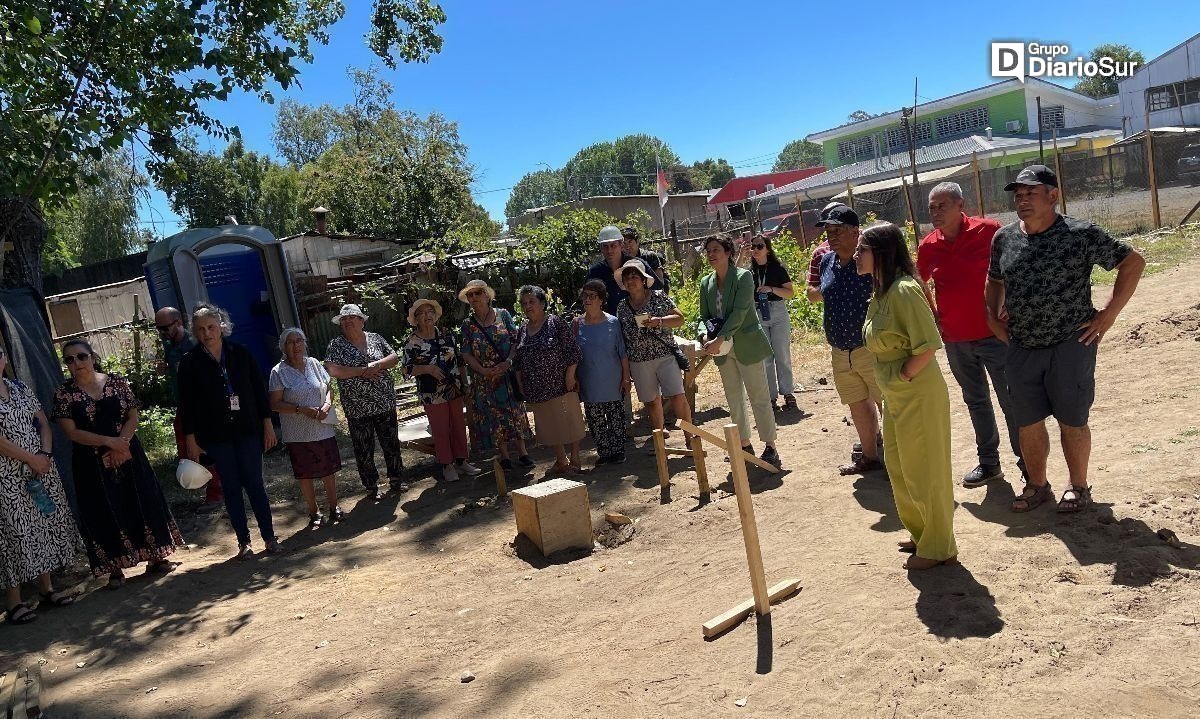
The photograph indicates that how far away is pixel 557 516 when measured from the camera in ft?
18.7

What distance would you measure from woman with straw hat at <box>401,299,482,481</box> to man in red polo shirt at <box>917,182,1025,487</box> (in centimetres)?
408

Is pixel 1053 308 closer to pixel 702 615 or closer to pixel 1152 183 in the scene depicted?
pixel 702 615

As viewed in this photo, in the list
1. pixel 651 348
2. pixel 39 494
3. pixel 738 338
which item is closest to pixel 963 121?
pixel 651 348

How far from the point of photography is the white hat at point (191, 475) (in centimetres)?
591

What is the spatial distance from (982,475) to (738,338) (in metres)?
1.87

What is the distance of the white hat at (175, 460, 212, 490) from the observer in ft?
19.4

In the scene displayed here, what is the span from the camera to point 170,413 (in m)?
11.4

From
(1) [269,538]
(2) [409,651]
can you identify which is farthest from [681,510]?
(1) [269,538]

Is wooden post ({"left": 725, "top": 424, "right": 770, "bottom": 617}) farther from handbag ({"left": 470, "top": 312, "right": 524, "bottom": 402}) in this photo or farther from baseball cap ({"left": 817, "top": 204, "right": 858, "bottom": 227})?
handbag ({"left": 470, "top": 312, "right": 524, "bottom": 402})

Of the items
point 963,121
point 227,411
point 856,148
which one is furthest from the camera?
point 856,148

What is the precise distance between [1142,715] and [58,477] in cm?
619

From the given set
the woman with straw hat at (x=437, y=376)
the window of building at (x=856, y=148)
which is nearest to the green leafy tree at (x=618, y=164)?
the window of building at (x=856, y=148)

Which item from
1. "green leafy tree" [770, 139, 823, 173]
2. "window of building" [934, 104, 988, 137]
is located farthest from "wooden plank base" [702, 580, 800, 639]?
"green leafy tree" [770, 139, 823, 173]

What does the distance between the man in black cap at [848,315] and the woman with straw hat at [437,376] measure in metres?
3.31
